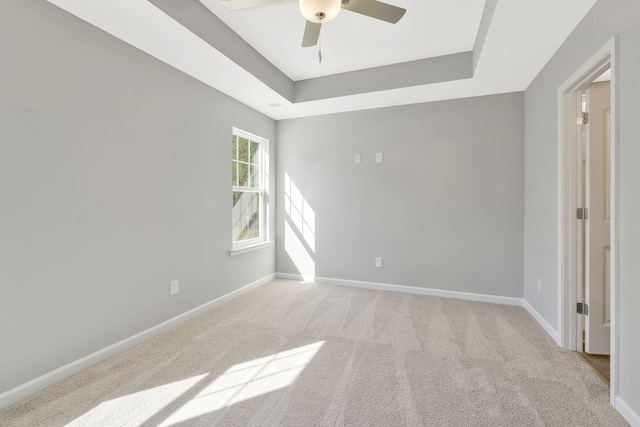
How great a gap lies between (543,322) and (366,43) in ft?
10.3

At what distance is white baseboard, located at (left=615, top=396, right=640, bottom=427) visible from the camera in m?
1.50

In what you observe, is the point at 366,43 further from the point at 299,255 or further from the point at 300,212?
the point at 299,255

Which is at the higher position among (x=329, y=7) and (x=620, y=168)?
(x=329, y=7)

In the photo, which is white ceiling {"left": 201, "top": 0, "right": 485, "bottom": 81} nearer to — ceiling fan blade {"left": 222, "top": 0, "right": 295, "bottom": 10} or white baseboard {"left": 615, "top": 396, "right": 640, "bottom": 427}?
ceiling fan blade {"left": 222, "top": 0, "right": 295, "bottom": 10}

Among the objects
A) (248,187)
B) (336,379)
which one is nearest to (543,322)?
(336,379)

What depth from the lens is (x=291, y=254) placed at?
4.50 metres

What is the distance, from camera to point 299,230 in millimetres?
4434

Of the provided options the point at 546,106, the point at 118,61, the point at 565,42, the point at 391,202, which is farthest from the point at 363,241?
the point at 118,61

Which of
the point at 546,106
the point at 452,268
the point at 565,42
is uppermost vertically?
the point at 565,42

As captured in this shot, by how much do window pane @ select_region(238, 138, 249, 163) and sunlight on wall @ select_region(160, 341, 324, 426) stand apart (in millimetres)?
2568

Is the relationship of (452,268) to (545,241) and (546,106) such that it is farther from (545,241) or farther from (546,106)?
(546,106)

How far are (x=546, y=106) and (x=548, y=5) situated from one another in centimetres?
103

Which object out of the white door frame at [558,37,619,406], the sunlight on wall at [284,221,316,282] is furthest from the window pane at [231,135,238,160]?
the white door frame at [558,37,619,406]

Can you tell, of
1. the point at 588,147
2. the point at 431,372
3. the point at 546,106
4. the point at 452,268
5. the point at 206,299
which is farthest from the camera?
the point at 452,268
